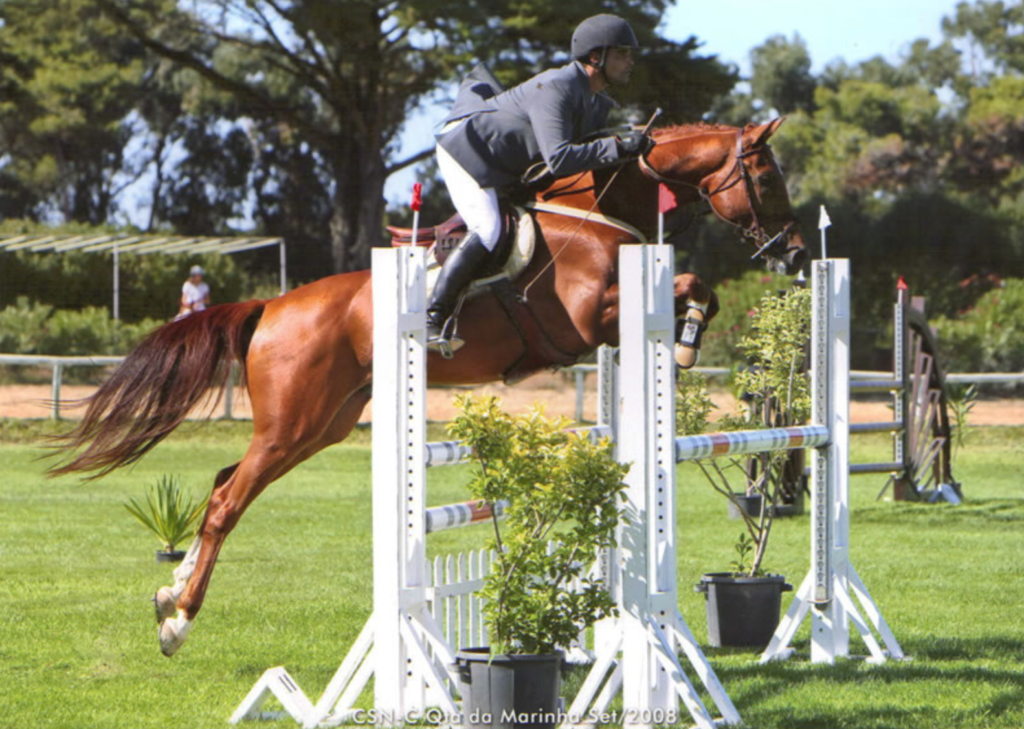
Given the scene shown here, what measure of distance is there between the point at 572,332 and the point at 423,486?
1.08m

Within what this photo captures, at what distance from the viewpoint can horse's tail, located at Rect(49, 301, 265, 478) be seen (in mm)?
5168

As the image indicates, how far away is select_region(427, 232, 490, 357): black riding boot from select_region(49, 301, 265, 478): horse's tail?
3.01 ft

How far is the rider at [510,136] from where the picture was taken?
14.3 ft

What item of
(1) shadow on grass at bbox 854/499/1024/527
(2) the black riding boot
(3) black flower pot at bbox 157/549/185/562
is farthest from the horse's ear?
(1) shadow on grass at bbox 854/499/1024/527

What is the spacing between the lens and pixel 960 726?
3.83 m

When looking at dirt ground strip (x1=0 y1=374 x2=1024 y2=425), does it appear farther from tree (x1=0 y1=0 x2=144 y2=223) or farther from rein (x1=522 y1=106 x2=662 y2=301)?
rein (x1=522 y1=106 x2=662 y2=301)

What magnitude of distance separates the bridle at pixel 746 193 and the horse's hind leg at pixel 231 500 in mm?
1380

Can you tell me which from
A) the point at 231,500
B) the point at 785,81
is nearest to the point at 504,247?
the point at 231,500

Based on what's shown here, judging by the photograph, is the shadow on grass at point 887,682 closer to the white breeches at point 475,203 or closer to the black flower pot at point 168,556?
the white breeches at point 475,203

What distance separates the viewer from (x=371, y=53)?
2123 centimetres

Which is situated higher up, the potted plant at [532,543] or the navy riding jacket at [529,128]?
the navy riding jacket at [529,128]

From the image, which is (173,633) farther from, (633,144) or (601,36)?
(601,36)

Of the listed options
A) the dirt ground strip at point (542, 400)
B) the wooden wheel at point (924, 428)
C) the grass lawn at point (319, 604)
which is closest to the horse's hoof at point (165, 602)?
the grass lawn at point (319, 604)

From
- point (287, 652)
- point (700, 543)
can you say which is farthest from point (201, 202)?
point (287, 652)
